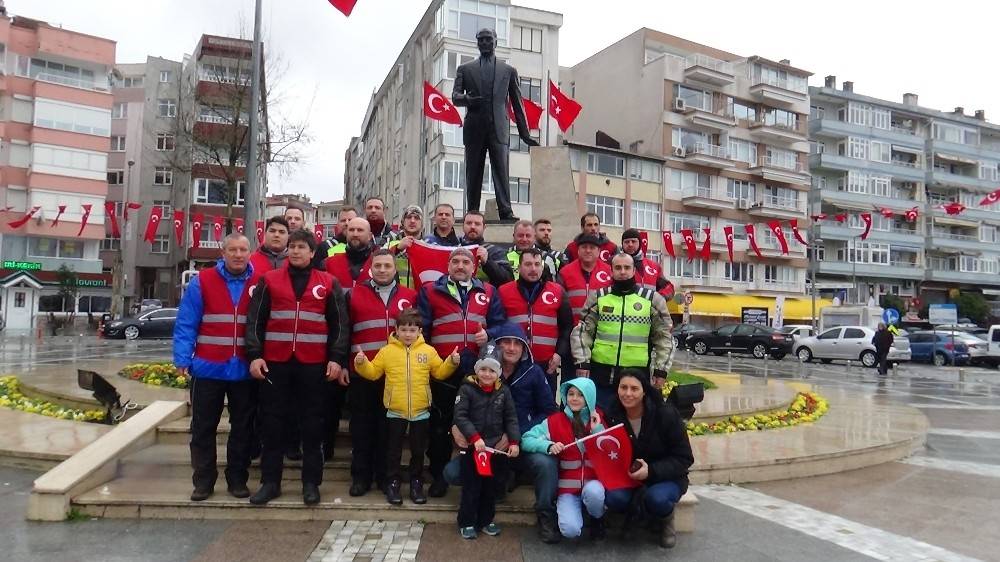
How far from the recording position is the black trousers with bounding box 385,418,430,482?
527 cm

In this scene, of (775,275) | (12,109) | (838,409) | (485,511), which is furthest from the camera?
(775,275)

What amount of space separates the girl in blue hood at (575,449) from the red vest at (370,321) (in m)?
1.42

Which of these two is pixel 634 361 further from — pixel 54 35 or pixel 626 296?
pixel 54 35

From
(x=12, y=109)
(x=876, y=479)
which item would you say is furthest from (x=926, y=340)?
(x=12, y=109)

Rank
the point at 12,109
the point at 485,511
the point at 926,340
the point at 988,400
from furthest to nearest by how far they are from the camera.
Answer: the point at 12,109 < the point at 926,340 < the point at 988,400 < the point at 485,511

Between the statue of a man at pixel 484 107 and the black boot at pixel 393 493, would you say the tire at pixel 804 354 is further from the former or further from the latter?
the black boot at pixel 393 493

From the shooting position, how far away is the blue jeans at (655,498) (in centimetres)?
478

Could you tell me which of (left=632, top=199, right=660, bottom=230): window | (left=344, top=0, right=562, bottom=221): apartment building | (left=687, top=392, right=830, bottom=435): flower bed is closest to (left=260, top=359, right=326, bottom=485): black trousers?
(left=687, top=392, right=830, bottom=435): flower bed

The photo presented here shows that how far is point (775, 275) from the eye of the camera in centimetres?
5081

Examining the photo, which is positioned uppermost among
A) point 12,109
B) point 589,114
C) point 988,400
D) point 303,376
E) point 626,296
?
point 589,114

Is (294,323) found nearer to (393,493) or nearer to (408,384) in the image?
(408,384)

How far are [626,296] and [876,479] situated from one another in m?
3.83

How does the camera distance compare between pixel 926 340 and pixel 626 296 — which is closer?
pixel 626 296

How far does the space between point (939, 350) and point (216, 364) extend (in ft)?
106
